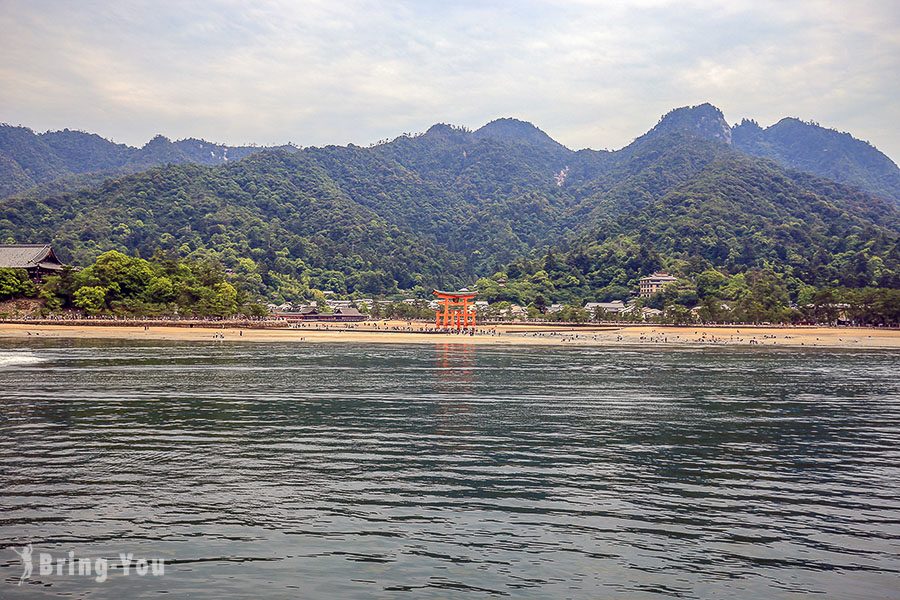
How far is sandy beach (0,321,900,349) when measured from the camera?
72.2 m

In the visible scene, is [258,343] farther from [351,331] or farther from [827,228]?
[827,228]

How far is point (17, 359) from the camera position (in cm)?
4512

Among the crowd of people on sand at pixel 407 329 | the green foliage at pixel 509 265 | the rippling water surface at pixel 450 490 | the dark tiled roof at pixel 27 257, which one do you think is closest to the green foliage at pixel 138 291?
the green foliage at pixel 509 265

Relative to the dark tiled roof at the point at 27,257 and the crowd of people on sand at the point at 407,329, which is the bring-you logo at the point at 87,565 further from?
the dark tiled roof at the point at 27,257

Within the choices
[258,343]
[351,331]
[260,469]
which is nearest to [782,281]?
[351,331]

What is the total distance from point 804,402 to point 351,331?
70.2 metres

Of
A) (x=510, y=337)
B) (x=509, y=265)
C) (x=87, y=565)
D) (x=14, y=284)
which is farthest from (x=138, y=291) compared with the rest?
(x=509, y=265)

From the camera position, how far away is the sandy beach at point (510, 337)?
237 ft

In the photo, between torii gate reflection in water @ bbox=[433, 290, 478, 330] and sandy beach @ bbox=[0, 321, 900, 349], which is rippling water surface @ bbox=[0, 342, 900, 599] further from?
torii gate reflection in water @ bbox=[433, 290, 478, 330]

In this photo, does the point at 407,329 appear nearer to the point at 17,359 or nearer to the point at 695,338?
the point at 695,338

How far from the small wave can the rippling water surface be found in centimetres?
882

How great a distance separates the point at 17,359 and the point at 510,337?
5375 centimetres

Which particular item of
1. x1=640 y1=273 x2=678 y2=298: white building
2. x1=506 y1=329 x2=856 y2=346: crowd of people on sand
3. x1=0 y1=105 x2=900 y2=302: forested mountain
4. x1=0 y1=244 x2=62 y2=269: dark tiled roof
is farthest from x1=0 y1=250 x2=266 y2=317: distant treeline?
x1=640 y1=273 x2=678 y2=298: white building

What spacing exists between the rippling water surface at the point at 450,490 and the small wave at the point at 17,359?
8.82 metres
